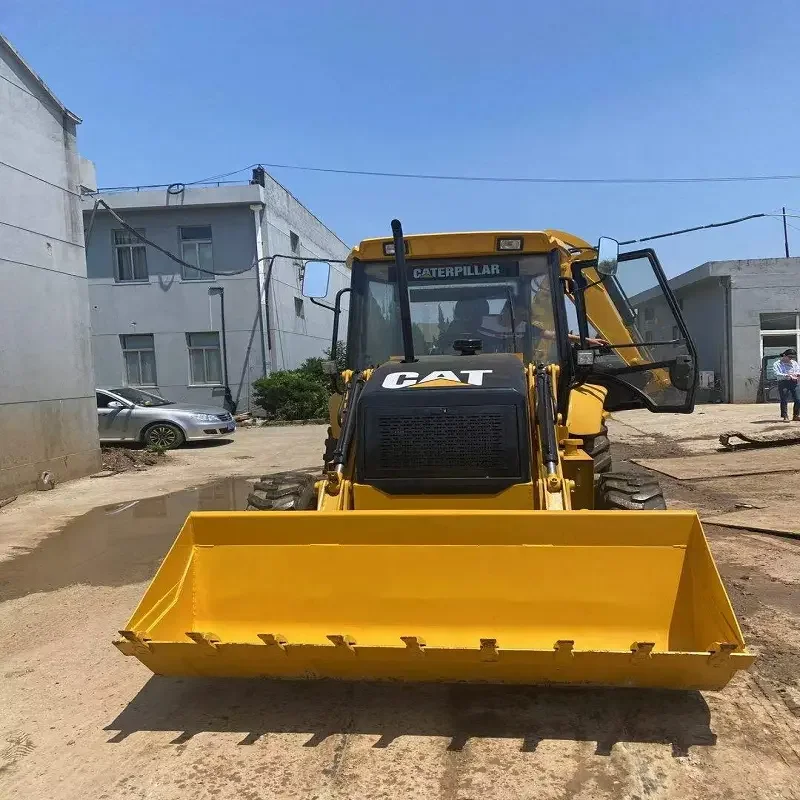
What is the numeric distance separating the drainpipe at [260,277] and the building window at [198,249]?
57.7 inches

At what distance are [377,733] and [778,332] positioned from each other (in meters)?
21.7

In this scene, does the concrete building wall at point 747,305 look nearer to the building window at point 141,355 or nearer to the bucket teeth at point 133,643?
the building window at point 141,355

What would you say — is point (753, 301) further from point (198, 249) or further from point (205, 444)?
point (198, 249)

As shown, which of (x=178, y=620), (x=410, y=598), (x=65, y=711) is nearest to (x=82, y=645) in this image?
(x=65, y=711)

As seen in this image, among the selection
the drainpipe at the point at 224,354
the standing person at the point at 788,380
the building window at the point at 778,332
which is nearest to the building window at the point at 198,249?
the drainpipe at the point at 224,354

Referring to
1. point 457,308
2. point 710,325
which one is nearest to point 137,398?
point 457,308

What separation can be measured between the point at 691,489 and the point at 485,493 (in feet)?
17.3

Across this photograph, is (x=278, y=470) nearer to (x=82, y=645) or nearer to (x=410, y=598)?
(x=82, y=645)

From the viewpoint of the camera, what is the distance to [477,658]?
3059 millimetres

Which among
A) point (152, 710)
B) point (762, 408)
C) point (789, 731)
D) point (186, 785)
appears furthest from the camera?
point (762, 408)

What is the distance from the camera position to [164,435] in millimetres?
15172

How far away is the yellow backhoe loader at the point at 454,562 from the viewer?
3.15 meters

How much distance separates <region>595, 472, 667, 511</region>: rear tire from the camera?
188 inches

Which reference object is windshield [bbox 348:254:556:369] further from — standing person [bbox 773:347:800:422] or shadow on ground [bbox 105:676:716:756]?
standing person [bbox 773:347:800:422]
